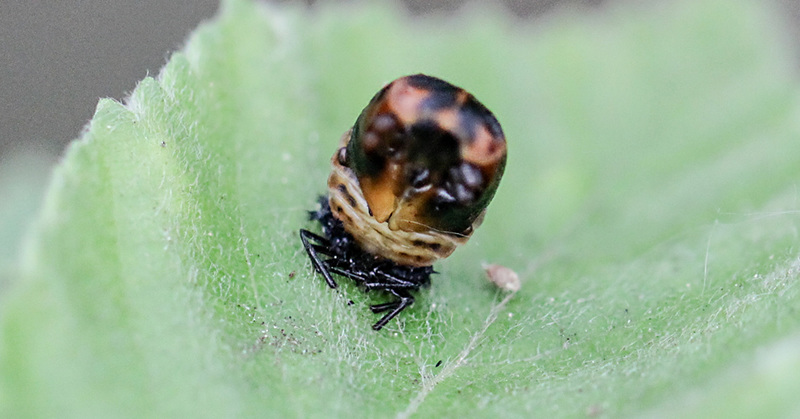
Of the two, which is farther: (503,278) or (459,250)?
(459,250)

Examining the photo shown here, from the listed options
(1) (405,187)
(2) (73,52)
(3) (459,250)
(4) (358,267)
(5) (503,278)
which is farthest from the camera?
(2) (73,52)

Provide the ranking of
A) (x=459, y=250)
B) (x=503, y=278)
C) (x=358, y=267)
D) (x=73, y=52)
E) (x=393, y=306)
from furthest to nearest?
1. (x=73, y=52)
2. (x=459, y=250)
3. (x=503, y=278)
4. (x=358, y=267)
5. (x=393, y=306)

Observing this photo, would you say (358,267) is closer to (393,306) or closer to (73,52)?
(393,306)

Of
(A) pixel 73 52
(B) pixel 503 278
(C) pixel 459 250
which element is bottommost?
(B) pixel 503 278

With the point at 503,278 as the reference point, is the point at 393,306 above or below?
above

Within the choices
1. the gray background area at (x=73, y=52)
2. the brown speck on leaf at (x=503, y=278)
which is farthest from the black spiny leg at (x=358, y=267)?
the gray background area at (x=73, y=52)

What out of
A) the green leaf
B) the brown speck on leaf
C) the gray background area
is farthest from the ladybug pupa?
the gray background area

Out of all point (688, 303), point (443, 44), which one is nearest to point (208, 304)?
point (688, 303)

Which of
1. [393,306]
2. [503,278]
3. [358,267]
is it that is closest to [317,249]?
[358,267]
